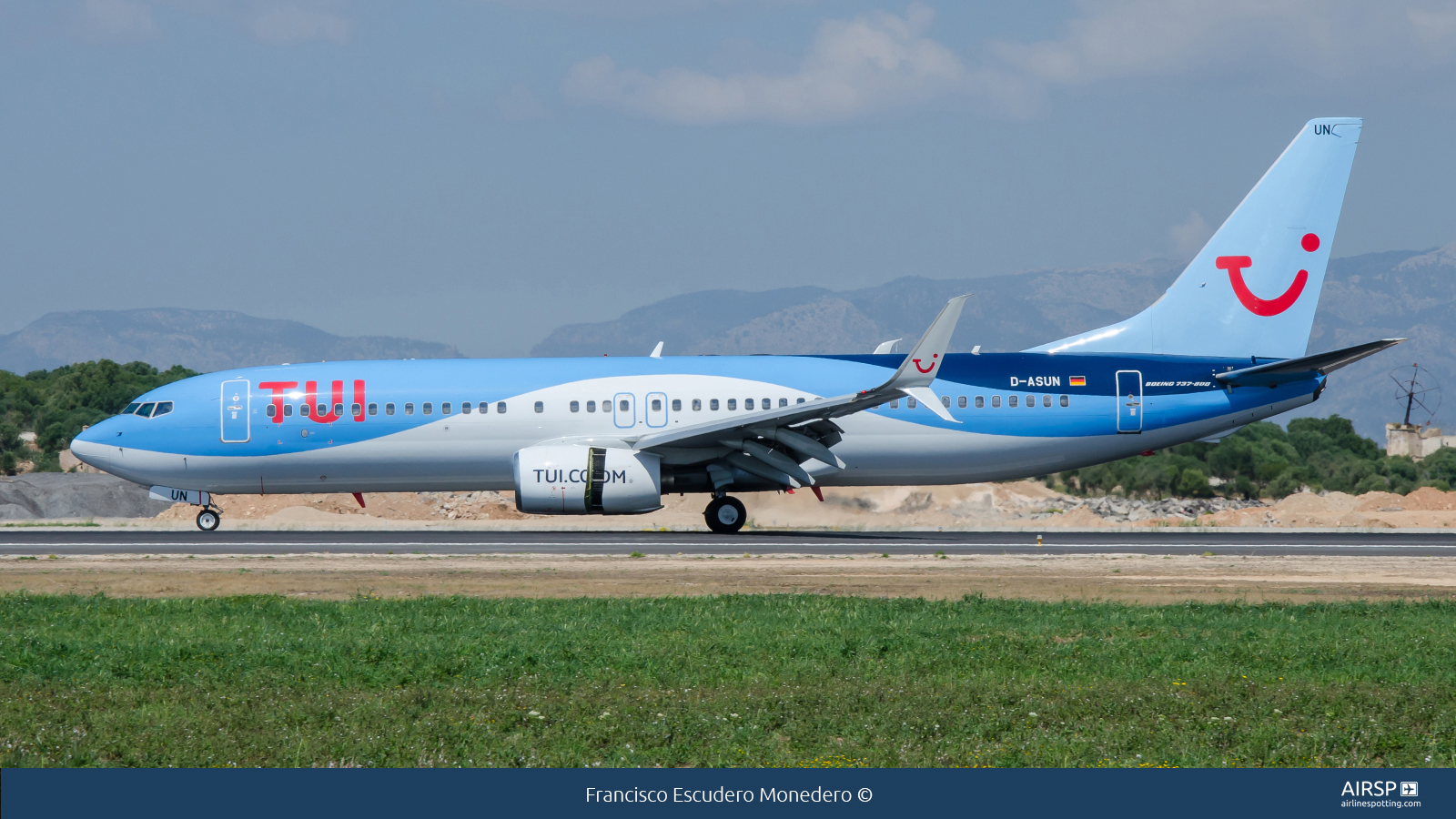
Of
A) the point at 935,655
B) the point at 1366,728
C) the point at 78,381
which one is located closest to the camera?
the point at 1366,728

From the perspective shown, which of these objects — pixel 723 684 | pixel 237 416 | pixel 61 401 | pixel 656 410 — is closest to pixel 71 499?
pixel 237 416

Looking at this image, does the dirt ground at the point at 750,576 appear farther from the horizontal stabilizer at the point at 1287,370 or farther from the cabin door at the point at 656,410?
the horizontal stabilizer at the point at 1287,370

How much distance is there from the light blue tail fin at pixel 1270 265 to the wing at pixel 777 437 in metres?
6.19

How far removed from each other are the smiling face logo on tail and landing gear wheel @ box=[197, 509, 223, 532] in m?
23.6

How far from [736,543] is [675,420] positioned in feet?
11.2

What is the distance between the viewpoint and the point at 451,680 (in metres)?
11.1

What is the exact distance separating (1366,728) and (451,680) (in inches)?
277

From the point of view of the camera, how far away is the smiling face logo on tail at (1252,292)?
3069 centimetres

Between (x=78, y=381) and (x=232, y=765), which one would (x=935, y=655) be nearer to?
(x=232, y=765)

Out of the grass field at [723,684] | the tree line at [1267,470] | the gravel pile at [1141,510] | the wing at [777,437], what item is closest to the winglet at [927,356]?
the wing at [777,437]

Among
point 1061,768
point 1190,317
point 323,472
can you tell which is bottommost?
point 1061,768

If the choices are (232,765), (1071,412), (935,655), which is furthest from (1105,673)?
(1071,412)

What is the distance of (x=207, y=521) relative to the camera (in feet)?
97.3

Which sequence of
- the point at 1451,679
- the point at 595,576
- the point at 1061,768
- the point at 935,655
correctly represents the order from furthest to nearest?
the point at 595,576, the point at 935,655, the point at 1451,679, the point at 1061,768
